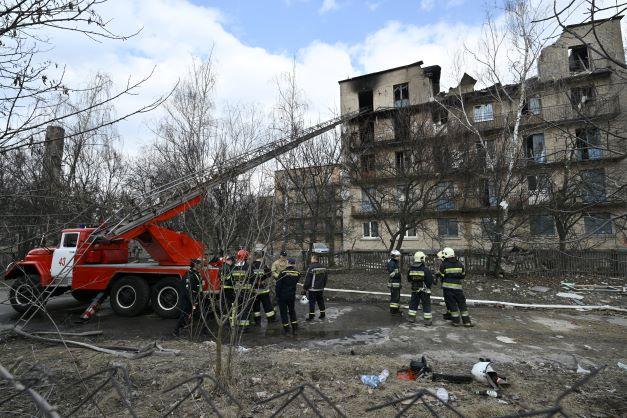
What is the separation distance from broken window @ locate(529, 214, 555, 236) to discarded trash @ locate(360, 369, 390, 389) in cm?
1148

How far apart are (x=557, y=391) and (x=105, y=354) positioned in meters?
6.25

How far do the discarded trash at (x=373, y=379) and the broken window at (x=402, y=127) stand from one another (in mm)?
10721

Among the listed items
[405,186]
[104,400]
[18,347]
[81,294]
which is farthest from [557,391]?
[81,294]

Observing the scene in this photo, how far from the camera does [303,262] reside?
15.6 metres

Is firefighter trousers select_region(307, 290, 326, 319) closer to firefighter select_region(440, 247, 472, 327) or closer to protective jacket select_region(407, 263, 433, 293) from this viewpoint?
protective jacket select_region(407, 263, 433, 293)

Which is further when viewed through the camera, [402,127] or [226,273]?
[402,127]

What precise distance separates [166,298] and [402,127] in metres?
10.5

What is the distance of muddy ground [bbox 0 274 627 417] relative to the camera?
357cm

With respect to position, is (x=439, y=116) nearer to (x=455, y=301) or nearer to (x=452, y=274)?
(x=452, y=274)

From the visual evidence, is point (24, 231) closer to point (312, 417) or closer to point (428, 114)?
point (312, 417)

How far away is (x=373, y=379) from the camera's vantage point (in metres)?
4.05

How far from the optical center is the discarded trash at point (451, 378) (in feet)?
13.6

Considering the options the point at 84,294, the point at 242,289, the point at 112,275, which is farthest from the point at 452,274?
the point at 84,294

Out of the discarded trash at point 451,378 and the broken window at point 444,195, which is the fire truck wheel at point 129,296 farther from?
the broken window at point 444,195
